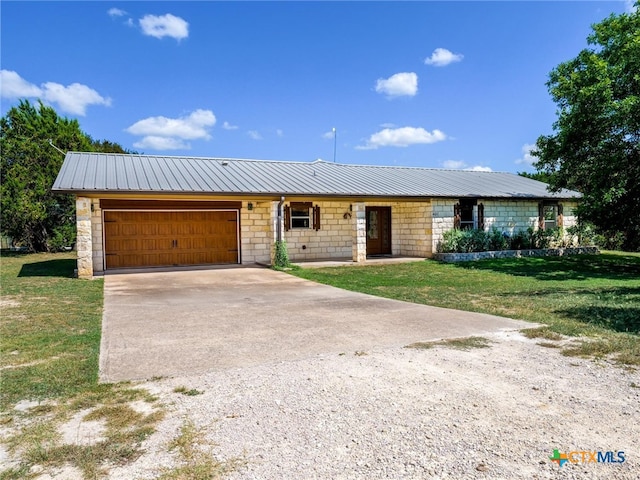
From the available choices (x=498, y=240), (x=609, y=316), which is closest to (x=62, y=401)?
(x=609, y=316)

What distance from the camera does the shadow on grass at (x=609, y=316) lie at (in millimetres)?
5969

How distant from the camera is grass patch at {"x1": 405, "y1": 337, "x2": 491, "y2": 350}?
5062 millimetres

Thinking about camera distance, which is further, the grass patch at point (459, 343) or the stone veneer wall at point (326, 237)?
the stone veneer wall at point (326, 237)

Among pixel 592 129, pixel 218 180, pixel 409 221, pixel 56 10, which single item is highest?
pixel 56 10

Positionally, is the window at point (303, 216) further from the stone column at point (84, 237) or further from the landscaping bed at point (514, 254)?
the stone column at point (84, 237)

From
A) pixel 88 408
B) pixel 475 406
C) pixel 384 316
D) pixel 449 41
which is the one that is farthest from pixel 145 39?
pixel 475 406

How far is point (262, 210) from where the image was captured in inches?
647

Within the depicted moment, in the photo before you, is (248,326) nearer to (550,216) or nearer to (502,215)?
(502,215)

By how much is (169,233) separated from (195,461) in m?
13.6

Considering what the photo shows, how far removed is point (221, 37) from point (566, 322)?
513 inches

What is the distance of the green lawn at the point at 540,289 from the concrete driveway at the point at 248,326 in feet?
2.56

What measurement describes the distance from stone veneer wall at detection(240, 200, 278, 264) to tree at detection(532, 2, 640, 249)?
1005 centimetres

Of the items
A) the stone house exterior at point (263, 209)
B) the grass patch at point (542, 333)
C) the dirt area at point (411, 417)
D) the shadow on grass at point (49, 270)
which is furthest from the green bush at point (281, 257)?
the dirt area at point (411, 417)

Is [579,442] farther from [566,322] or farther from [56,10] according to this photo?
[56,10]
